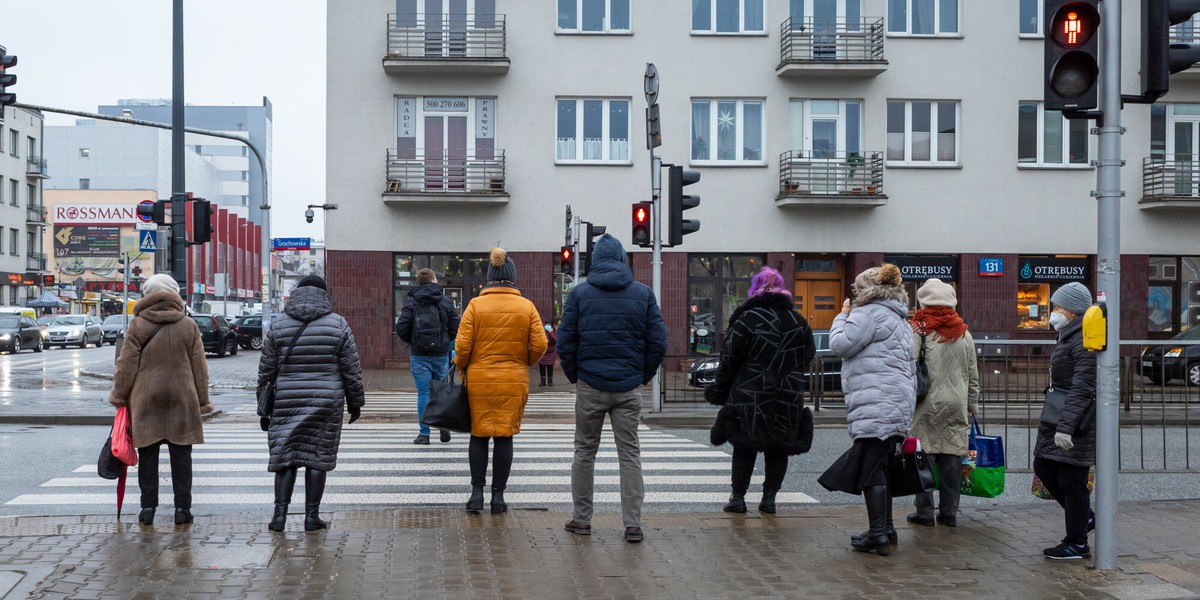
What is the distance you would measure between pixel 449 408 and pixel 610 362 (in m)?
1.34

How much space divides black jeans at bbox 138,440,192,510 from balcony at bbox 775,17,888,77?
2216cm

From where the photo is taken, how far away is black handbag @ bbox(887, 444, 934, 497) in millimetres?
7238

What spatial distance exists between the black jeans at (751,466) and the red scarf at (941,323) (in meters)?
1.36

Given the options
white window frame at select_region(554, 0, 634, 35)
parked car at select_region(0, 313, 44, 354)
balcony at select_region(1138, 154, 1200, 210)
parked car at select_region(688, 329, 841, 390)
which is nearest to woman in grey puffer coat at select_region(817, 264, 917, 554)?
parked car at select_region(688, 329, 841, 390)

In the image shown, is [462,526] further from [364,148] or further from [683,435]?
[364,148]

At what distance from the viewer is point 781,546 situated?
6.97 metres

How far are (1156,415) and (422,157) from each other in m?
19.6

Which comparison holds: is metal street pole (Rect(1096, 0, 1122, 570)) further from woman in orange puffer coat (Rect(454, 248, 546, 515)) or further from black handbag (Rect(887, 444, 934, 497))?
woman in orange puffer coat (Rect(454, 248, 546, 515))

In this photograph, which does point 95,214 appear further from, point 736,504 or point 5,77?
point 736,504

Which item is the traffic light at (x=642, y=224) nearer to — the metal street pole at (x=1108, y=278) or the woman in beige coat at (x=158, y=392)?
the woman in beige coat at (x=158, y=392)

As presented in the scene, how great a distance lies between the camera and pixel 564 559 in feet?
21.3

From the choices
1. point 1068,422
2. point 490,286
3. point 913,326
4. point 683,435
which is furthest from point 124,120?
point 1068,422

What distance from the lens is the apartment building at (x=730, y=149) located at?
27859mm

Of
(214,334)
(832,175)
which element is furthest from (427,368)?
(214,334)
